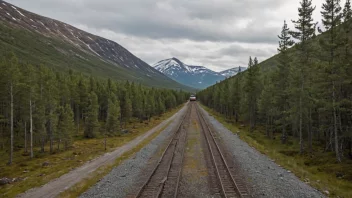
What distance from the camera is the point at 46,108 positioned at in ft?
141

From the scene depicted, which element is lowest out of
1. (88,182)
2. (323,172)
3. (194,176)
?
(323,172)

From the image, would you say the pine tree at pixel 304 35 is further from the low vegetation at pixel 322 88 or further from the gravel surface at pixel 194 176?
the gravel surface at pixel 194 176

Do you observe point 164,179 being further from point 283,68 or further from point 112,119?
point 112,119

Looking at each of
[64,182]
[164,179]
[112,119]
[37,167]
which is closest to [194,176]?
[164,179]

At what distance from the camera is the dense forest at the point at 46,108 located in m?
34.3

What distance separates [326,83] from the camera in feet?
77.3

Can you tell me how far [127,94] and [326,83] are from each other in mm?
52298

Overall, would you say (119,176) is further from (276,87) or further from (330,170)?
(276,87)

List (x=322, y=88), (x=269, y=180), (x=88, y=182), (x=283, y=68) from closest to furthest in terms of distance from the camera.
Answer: (x=269, y=180), (x=88, y=182), (x=322, y=88), (x=283, y=68)

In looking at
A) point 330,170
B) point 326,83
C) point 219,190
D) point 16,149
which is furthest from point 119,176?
point 16,149

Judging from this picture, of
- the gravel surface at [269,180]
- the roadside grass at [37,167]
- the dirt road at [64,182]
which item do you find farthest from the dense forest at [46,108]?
the gravel surface at [269,180]

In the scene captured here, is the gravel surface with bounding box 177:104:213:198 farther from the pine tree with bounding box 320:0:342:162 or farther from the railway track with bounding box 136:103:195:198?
the pine tree with bounding box 320:0:342:162

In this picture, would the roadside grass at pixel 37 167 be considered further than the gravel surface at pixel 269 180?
Yes

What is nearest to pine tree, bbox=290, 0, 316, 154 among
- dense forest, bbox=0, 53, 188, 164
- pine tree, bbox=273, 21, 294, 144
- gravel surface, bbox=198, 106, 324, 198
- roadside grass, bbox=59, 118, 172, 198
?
pine tree, bbox=273, 21, 294, 144
